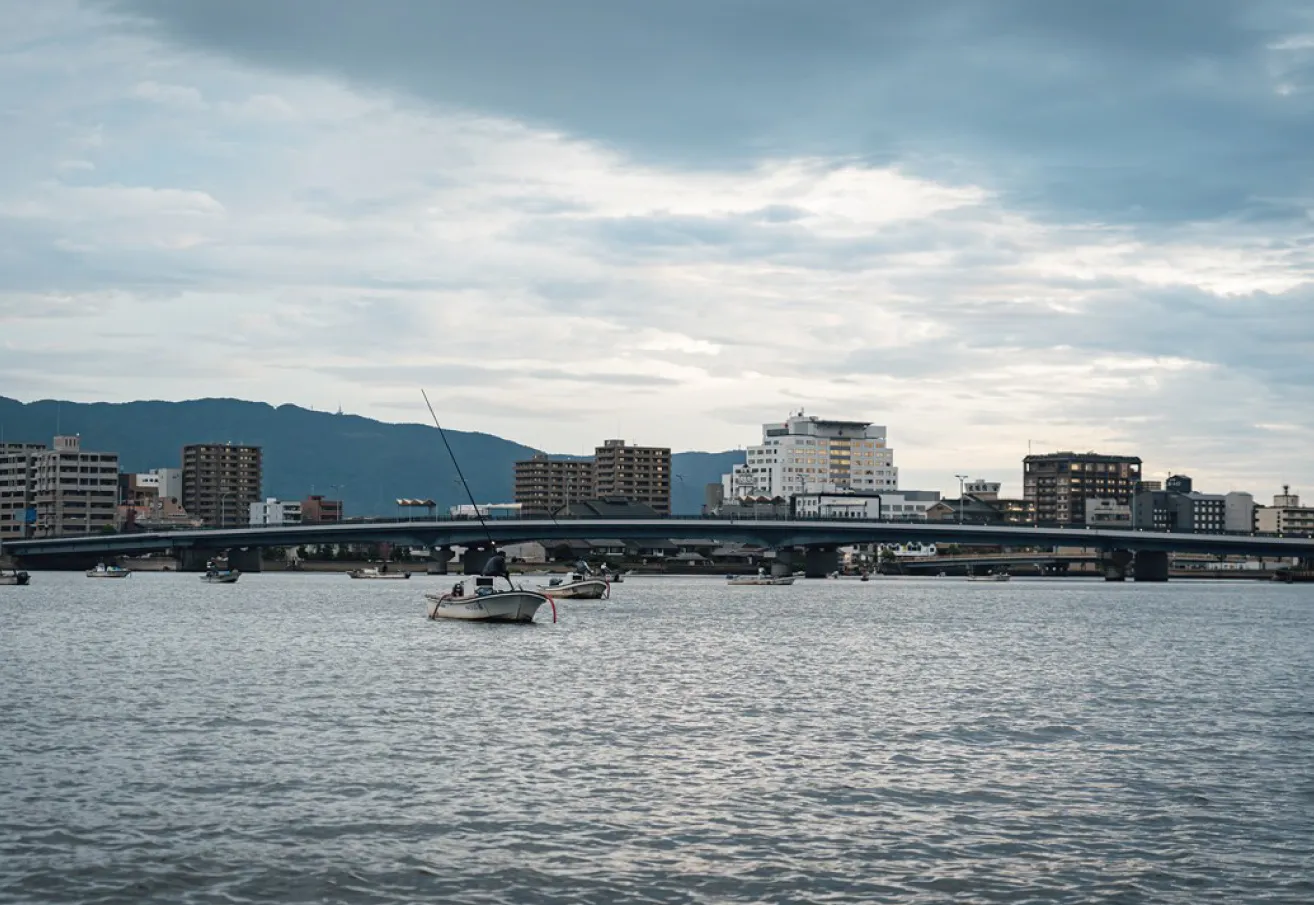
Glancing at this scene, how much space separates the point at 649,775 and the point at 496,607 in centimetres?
6926

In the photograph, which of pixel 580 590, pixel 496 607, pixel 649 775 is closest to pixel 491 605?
pixel 496 607

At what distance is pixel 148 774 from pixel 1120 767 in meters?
23.8

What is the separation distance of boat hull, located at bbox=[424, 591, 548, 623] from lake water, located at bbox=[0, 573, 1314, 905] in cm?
2200

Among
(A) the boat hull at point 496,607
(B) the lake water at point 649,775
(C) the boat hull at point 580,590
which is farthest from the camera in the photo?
(C) the boat hull at point 580,590

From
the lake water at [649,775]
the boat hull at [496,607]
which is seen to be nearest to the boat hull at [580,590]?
the boat hull at [496,607]

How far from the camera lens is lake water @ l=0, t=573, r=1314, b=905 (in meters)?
28.8

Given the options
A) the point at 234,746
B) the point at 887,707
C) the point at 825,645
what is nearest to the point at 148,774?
the point at 234,746

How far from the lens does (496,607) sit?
108 metres

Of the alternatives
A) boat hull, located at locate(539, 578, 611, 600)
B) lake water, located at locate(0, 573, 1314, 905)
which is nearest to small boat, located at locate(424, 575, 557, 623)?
lake water, located at locate(0, 573, 1314, 905)

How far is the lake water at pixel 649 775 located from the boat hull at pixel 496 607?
22.0 m

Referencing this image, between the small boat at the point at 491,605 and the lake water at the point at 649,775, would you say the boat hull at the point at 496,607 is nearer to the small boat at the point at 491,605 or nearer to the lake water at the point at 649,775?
the small boat at the point at 491,605

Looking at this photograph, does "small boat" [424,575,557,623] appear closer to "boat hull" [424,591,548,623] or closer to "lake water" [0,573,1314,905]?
"boat hull" [424,591,548,623]

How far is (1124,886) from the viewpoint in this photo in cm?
2828

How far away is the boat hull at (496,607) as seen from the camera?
10800 cm
